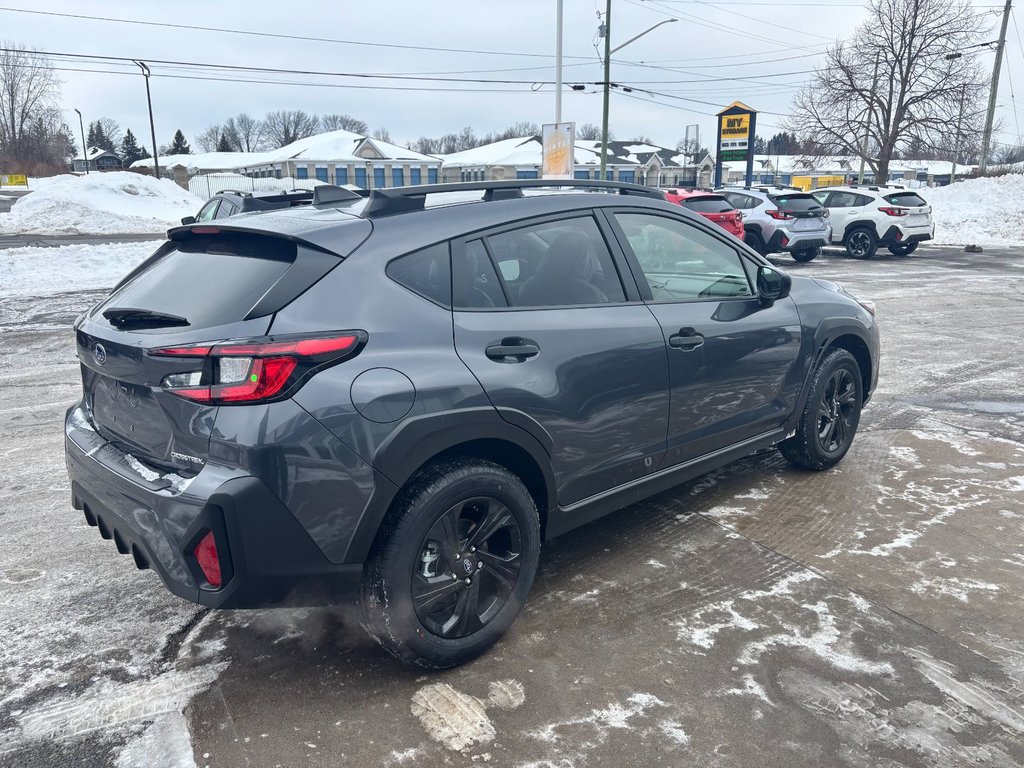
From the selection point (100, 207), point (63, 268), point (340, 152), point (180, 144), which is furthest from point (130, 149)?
point (63, 268)

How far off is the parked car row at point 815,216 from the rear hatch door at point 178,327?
1438cm

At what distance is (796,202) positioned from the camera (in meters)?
17.5

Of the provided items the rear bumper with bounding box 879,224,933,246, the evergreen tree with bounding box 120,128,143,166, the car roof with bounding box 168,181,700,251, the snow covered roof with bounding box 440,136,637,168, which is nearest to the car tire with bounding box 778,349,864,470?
the car roof with bounding box 168,181,700,251

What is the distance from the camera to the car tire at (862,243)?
1914 centimetres

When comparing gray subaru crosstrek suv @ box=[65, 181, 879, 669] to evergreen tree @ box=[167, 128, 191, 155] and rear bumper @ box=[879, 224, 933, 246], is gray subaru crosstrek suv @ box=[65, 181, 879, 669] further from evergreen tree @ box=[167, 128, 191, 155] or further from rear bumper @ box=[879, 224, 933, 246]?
evergreen tree @ box=[167, 128, 191, 155]

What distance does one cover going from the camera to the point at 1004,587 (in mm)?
3428

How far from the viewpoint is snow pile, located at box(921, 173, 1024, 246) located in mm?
25859

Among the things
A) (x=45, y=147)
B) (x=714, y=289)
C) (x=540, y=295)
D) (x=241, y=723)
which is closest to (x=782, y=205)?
(x=714, y=289)

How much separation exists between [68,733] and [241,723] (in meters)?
0.55

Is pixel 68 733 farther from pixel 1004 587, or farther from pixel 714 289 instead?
pixel 1004 587

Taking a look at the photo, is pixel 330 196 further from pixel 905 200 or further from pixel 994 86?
pixel 994 86

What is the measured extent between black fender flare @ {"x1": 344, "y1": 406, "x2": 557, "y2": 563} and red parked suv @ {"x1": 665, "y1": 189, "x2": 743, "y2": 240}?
1393cm

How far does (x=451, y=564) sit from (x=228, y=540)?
31.1 inches

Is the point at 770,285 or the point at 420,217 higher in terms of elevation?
the point at 420,217
